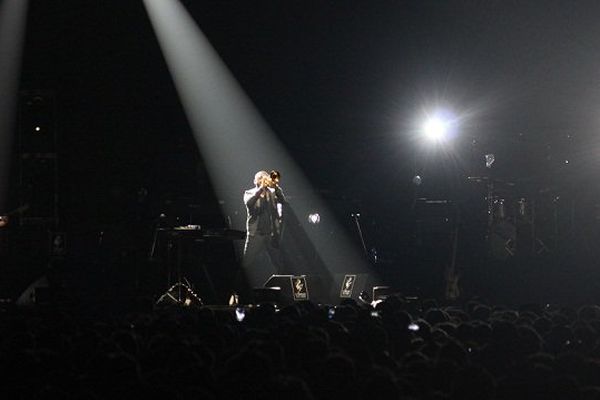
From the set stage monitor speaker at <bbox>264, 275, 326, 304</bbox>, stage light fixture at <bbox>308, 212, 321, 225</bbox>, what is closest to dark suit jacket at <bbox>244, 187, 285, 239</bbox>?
stage monitor speaker at <bbox>264, 275, 326, 304</bbox>

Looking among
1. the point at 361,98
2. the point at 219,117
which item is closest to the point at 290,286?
the point at 361,98

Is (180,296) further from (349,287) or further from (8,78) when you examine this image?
(8,78)

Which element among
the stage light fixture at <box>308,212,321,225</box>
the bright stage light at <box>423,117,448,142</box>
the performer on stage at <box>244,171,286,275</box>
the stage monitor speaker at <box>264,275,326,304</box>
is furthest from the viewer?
the bright stage light at <box>423,117,448,142</box>

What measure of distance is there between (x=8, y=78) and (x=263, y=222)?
586 centimetres

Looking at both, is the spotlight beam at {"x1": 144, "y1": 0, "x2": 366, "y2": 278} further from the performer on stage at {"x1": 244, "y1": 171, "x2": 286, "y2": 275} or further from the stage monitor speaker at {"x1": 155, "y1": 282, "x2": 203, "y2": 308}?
the stage monitor speaker at {"x1": 155, "y1": 282, "x2": 203, "y2": 308}

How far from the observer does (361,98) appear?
17.1m

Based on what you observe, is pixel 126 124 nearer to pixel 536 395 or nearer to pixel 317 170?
pixel 317 170

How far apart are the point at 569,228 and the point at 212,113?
671cm

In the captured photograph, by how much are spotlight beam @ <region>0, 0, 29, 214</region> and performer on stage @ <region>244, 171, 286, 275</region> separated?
5.25 m

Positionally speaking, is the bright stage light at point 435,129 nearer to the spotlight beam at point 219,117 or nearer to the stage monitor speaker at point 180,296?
the spotlight beam at point 219,117

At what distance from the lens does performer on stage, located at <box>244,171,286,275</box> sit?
1278 cm

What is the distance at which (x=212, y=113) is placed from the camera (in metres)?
17.4

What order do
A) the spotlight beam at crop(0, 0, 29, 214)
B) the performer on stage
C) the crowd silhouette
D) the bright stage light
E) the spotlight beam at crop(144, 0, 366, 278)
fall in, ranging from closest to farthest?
1. the crowd silhouette
2. the performer on stage
3. the spotlight beam at crop(0, 0, 29, 214)
4. the spotlight beam at crop(144, 0, 366, 278)
5. the bright stage light

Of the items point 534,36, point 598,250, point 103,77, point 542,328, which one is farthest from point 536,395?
point 103,77
